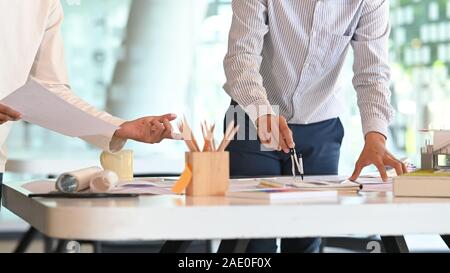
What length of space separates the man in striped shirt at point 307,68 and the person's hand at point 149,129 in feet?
1.07

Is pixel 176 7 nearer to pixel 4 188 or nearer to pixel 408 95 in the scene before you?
pixel 408 95

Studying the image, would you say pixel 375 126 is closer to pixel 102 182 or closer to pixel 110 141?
pixel 110 141

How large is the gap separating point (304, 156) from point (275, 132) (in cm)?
59

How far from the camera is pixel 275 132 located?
2.13m

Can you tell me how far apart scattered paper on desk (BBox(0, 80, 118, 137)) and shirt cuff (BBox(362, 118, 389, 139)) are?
78cm

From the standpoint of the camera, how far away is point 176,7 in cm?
655

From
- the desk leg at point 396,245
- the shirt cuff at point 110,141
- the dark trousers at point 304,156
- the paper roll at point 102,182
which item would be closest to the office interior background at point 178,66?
the dark trousers at point 304,156

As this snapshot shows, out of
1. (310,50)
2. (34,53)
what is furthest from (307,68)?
(34,53)

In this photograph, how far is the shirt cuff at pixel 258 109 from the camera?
7.29 ft

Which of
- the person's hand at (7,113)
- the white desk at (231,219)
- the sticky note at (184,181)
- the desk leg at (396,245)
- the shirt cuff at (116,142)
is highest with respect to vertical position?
the person's hand at (7,113)

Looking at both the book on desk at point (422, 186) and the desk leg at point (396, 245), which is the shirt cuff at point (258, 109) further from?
the book on desk at point (422, 186)

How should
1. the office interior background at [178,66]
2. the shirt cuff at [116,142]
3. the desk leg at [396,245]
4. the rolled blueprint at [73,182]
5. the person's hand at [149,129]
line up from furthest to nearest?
the office interior background at [178,66]
the shirt cuff at [116,142]
the person's hand at [149,129]
the desk leg at [396,245]
the rolled blueprint at [73,182]

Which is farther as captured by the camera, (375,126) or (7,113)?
(375,126)

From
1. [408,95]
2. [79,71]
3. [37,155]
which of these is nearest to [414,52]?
[408,95]
